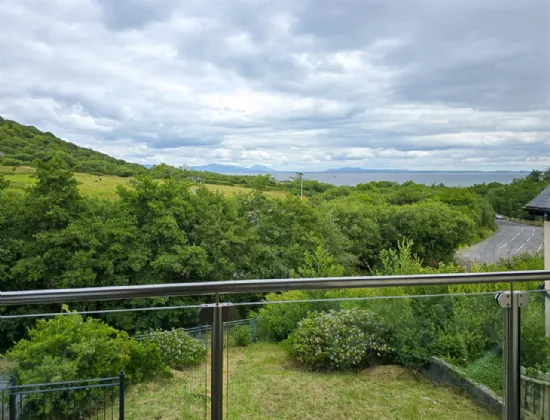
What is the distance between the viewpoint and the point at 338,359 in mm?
1533

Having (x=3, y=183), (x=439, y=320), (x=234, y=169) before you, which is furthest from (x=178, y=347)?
(x=234, y=169)

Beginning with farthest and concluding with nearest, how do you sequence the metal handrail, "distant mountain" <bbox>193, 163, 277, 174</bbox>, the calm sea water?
"distant mountain" <bbox>193, 163, 277, 174</bbox>, the calm sea water, the metal handrail

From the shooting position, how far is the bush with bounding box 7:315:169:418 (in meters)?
1.25

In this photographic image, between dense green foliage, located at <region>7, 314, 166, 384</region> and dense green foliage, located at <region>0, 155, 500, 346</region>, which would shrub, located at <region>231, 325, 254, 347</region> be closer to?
dense green foliage, located at <region>7, 314, 166, 384</region>

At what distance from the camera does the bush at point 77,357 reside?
1.25 m

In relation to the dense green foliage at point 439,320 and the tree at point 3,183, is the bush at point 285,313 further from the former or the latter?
the tree at point 3,183

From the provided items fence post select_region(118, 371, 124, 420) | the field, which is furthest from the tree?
fence post select_region(118, 371, 124, 420)

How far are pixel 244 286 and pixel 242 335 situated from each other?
0.26m

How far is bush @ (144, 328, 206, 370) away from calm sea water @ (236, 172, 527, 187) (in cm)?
→ 1023

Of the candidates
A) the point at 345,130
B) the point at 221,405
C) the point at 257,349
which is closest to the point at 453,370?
the point at 257,349

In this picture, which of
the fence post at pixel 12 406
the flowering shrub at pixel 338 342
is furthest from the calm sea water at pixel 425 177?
the fence post at pixel 12 406

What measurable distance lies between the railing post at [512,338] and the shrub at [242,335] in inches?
36.4

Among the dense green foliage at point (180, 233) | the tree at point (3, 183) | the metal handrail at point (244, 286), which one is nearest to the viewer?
the metal handrail at point (244, 286)

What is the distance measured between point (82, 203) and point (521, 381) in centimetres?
1556
